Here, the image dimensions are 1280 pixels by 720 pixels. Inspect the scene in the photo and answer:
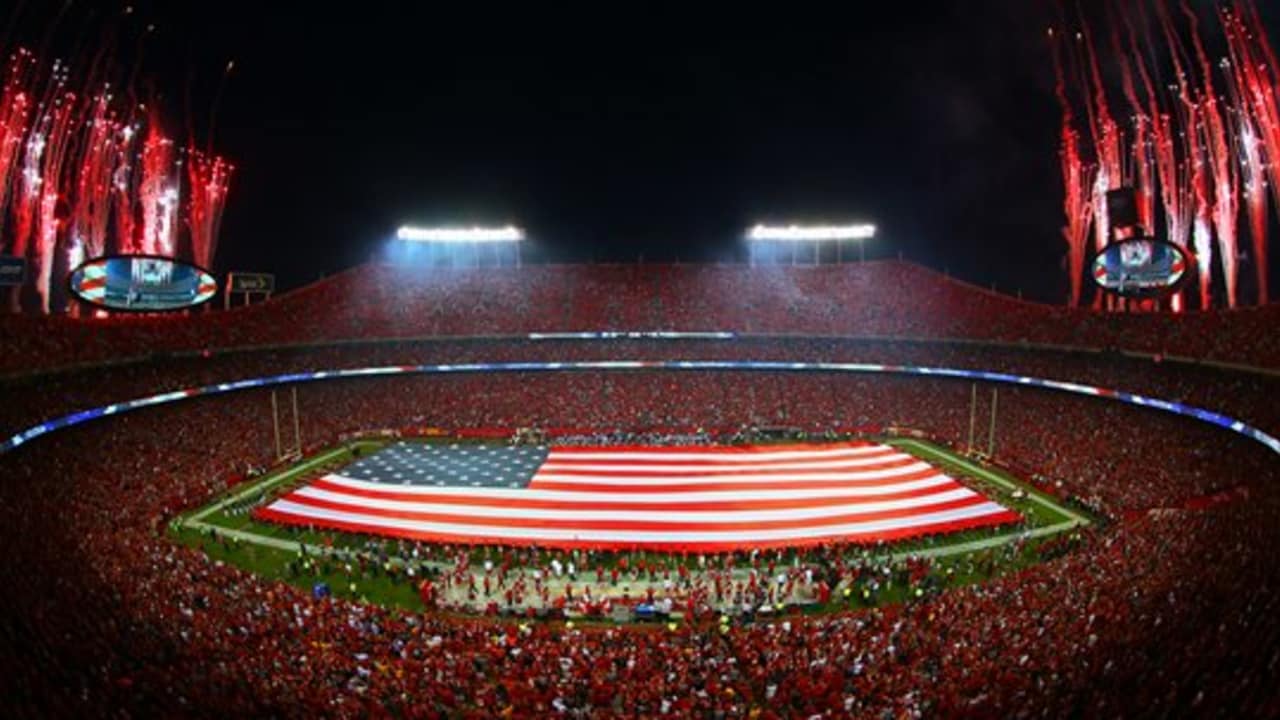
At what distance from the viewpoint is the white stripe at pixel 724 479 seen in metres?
34.4

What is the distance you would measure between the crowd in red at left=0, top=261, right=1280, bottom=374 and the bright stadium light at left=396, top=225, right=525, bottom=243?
3.19m

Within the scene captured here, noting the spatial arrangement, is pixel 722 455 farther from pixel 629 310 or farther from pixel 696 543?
pixel 629 310

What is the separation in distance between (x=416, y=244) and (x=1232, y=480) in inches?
2355

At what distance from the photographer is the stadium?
13.5 metres

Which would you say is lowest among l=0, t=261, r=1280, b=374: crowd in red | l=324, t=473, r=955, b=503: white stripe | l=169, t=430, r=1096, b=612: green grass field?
l=169, t=430, r=1096, b=612: green grass field

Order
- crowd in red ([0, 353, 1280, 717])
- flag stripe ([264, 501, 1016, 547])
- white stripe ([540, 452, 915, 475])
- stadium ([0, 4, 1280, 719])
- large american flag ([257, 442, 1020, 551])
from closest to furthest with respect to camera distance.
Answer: crowd in red ([0, 353, 1280, 717]), stadium ([0, 4, 1280, 719]), flag stripe ([264, 501, 1016, 547]), large american flag ([257, 442, 1020, 551]), white stripe ([540, 452, 915, 475])

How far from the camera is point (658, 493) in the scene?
3300cm

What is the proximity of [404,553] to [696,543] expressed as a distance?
10.8 metres

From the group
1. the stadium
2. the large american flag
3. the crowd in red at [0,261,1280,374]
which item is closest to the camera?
the stadium

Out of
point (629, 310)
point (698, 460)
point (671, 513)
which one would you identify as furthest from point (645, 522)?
point (629, 310)

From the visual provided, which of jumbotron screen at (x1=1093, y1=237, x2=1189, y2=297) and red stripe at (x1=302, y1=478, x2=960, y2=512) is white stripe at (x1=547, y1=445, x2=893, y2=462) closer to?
red stripe at (x1=302, y1=478, x2=960, y2=512)

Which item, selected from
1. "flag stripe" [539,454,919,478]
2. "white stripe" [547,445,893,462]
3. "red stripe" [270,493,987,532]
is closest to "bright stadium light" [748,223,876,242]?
"white stripe" [547,445,893,462]

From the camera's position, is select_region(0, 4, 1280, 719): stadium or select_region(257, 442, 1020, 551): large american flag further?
select_region(257, 442, 1020, 551): large american flag

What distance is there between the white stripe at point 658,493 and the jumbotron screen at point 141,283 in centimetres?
1159
